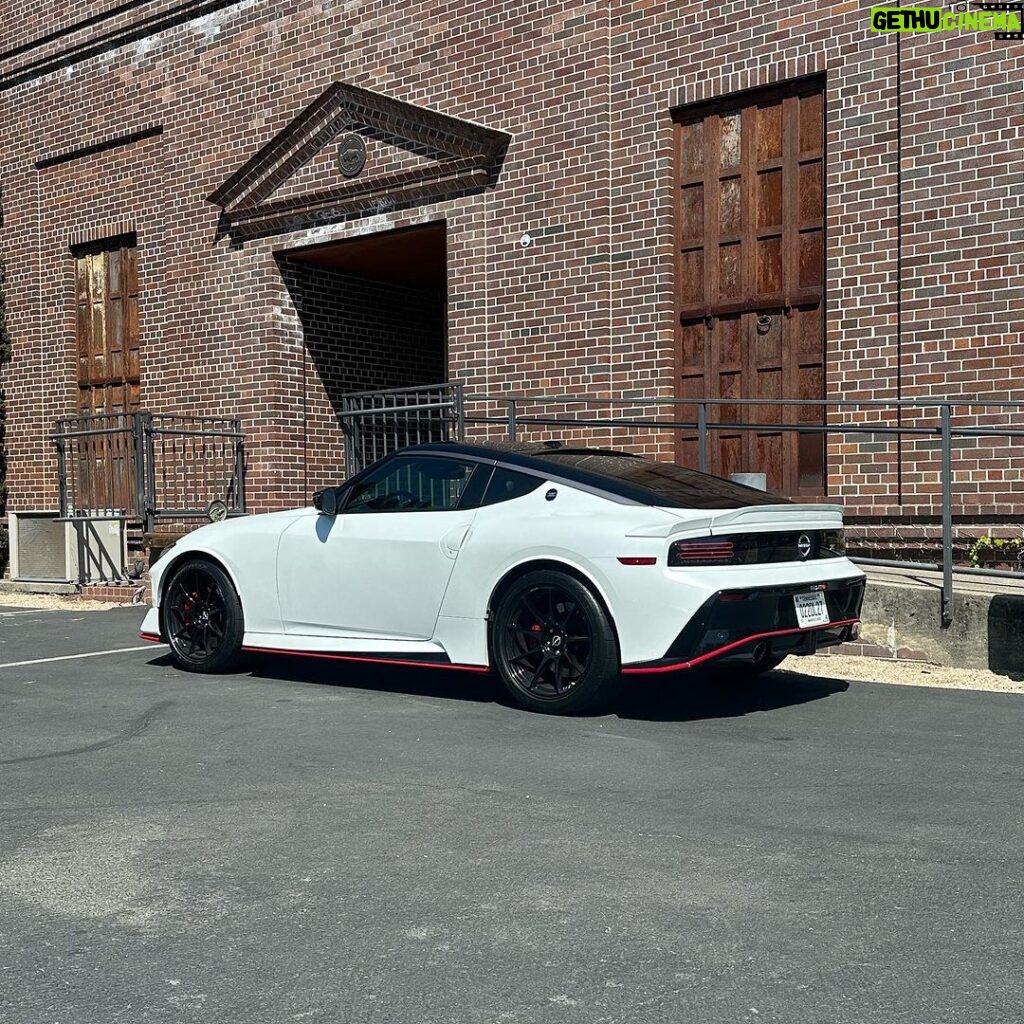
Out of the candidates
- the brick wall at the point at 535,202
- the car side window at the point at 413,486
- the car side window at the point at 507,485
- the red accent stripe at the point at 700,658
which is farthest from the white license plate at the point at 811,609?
the brick wall at the point at 535,202

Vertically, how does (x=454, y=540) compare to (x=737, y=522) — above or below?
below

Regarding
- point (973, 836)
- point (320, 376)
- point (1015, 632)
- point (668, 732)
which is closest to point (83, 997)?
point (973, 836)

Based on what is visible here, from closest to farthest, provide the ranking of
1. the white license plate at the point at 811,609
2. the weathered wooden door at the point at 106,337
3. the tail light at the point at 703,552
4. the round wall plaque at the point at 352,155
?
1. the tail light at the point at 703,552
2. the white license plate at the point at 811,609
3. the round wall plaque at the point at 352,155
4. the weathered wooden door at the point at 106,337

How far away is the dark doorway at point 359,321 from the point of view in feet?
52.7

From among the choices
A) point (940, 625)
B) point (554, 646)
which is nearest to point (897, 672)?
point (940, 625)

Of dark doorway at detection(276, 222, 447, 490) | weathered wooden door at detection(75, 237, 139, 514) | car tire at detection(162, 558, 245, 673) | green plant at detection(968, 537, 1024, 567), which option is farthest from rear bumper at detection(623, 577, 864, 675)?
weathered wooden door at detection(75, 237, 139, 514)

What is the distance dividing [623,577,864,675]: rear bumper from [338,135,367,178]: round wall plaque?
31.1 feet

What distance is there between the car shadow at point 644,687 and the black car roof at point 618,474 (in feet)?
3.66

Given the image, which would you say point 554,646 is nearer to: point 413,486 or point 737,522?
point 737,522

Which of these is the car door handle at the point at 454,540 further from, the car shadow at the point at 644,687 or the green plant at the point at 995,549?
the green plant at the point at 995,549

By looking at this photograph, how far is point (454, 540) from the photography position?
745cm

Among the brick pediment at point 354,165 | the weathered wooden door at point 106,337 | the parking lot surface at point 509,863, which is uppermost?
the brick pediment at point 354,165

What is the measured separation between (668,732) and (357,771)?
166 centimetres

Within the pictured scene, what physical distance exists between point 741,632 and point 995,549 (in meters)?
4.43
